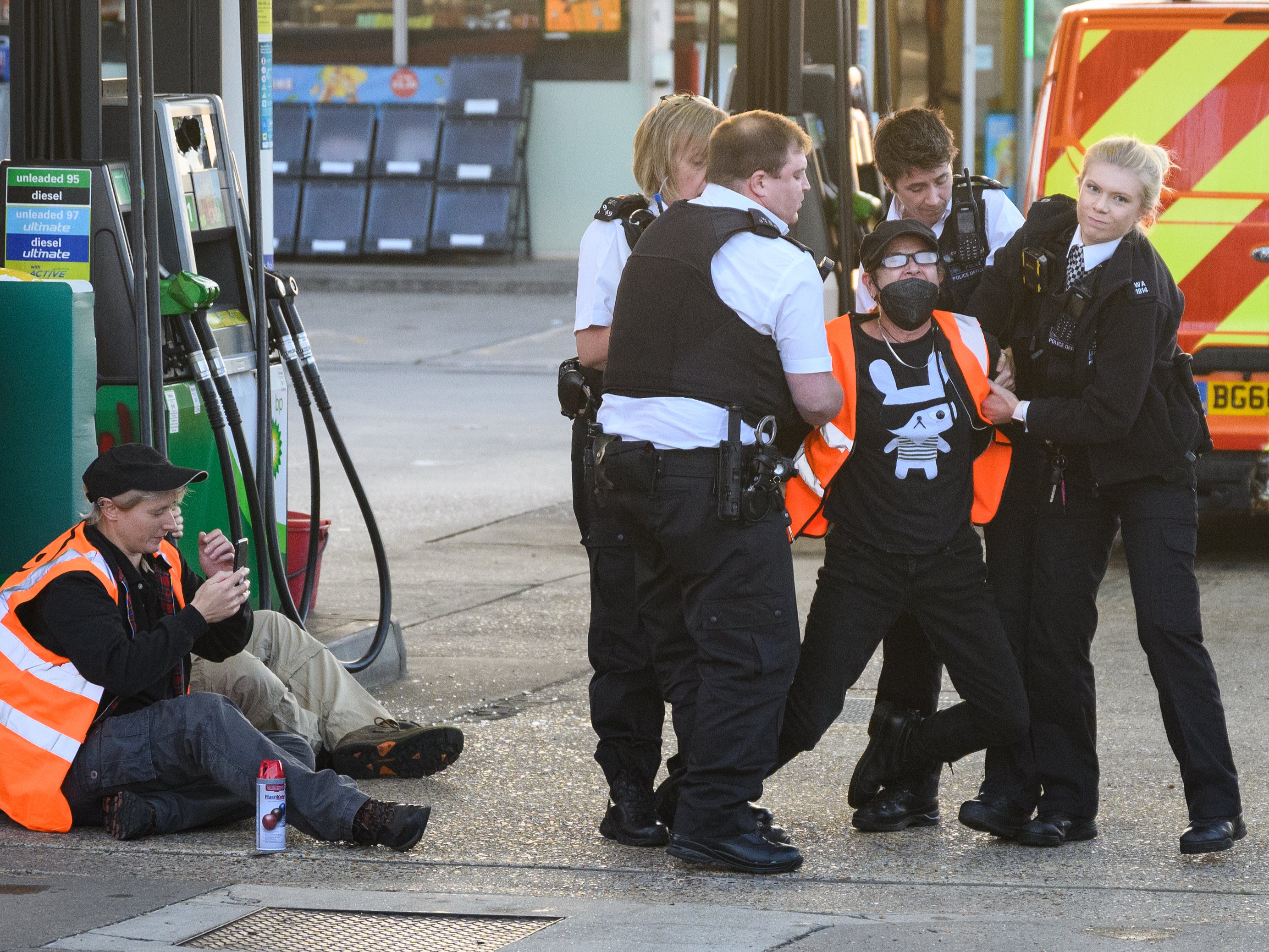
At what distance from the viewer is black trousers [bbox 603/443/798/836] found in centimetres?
420

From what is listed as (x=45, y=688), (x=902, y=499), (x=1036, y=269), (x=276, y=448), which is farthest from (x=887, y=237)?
(x=276, y=448)

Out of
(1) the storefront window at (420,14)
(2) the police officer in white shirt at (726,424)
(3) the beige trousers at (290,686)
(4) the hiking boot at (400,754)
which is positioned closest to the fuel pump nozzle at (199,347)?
(3) the beige trousers at (290,686)

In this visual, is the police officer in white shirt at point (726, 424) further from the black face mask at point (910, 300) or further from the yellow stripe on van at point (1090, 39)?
the yellow stripe on van at point (1090, 39)

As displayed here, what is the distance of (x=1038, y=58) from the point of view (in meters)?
20.0

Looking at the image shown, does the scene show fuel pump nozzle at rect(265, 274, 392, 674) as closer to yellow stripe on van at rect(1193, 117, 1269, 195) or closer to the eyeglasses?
the eyeglasses

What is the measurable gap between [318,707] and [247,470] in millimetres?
833

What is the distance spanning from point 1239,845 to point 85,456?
9.82 ft

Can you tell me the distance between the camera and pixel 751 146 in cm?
425

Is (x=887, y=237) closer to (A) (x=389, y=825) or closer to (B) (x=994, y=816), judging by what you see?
(B) (x=994, y=816)

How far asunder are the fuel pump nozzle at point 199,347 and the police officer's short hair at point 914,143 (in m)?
1.99

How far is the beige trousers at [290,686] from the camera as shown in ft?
16.6

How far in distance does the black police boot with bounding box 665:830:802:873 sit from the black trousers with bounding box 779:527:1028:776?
24cm

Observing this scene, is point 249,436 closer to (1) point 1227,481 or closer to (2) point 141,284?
(2) point 141,284

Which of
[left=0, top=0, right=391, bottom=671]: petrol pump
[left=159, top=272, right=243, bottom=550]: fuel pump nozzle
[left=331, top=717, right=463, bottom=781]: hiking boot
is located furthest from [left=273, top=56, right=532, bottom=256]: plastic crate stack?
[left=331, top=717, right=463, bottom=781]: hiking boot
